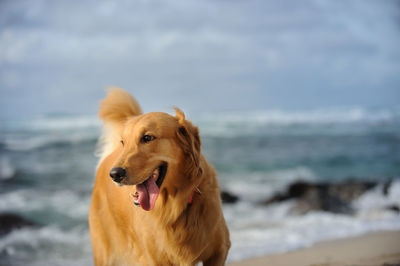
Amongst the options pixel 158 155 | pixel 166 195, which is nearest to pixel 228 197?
pixel 166 195

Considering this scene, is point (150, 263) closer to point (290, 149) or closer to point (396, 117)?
point (290, 149)

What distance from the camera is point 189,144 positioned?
246 cm

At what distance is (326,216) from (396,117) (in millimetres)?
24534

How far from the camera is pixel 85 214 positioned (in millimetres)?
7625

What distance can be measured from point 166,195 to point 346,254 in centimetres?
271

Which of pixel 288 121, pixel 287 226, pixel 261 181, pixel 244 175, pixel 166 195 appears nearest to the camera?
pixel 166 195

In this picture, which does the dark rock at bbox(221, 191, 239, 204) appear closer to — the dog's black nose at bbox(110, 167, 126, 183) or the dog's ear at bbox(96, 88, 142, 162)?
the dog's ear at bbox(96, 88, 142, 162)

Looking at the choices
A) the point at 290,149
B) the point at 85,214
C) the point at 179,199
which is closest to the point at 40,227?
the point at 85,214

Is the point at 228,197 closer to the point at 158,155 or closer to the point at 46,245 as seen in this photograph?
the point at 46,245

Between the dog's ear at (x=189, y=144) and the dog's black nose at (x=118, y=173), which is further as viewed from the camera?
the dog's ear at (x=189, y=144)

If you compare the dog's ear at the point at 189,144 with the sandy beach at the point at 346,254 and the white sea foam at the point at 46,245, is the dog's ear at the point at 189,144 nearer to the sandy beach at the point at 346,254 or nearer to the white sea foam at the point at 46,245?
the sandy beach at the point at 346,254

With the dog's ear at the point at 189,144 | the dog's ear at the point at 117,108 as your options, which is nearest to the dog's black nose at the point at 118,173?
the dog's ear at the point at 189,144

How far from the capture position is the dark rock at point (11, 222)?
6555mm

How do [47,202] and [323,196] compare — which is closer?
[323,196]
